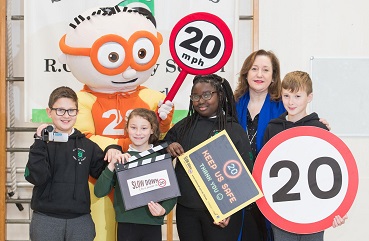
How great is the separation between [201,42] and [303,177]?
0.68 metres

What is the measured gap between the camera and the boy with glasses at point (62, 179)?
1879 mm

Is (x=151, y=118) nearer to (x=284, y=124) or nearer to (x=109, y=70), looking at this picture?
(x=109, y=70)

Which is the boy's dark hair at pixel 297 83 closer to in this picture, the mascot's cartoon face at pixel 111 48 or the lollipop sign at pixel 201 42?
the lollipop sign at pixel 201 42

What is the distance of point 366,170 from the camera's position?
9.80 feet

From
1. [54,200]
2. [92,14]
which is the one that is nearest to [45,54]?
[92,14]

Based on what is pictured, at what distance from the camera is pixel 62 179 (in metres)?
1.91

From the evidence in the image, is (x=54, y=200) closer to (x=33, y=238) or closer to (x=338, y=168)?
(x=33, y=238)

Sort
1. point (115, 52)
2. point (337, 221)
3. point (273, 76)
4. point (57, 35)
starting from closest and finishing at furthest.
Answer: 1. point (337, 221)
2. point (115, 52)
3. point (273, 76)
4. point (57, 35)

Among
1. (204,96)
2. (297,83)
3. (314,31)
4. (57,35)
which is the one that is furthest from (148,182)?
(314,31)

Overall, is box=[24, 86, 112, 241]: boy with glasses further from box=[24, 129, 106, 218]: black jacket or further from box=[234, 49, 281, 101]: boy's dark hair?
box=[234, 49, 281, 101]: boy's dark hair

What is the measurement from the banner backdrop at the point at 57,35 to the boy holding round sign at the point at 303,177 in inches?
40.7

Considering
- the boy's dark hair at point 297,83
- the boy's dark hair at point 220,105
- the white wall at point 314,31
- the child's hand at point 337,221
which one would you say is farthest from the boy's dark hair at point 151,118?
the white wall at point 314,31

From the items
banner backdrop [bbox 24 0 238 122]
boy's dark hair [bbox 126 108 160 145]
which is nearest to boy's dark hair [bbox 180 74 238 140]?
boy's dark hair [bbox 126 108 160 145]

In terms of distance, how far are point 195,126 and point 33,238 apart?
772 millimetres
